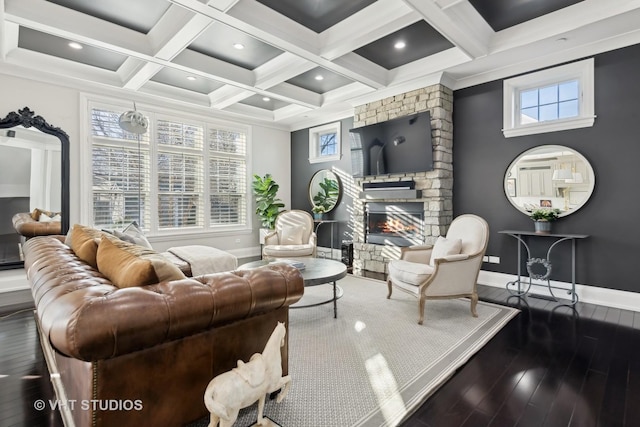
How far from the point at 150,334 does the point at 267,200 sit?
5.62 metres

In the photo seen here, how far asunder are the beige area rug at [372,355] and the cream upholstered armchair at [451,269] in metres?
0.26

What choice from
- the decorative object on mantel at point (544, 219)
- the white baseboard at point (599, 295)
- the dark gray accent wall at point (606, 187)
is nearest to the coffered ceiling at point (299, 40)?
the dark gray accent wall at point (606, 187)

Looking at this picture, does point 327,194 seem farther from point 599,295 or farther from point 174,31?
point 599,295

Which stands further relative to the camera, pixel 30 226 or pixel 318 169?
pixel 318 169

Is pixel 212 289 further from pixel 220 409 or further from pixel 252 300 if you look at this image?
pixel 220 409

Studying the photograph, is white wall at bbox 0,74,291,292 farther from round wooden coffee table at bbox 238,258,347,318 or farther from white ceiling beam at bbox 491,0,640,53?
white ceiling beam at bbox 491,0,640,53

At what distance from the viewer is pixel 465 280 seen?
3.35 metres

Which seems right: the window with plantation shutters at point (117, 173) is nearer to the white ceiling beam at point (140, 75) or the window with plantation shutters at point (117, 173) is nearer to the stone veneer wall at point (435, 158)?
the white ceiling beam at point (140, 75)

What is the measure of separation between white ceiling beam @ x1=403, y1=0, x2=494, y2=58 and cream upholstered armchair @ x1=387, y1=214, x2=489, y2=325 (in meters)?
2.02

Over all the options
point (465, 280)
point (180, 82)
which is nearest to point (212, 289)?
point (465, 280)

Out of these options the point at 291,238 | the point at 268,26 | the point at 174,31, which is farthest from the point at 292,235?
the point at 174,31

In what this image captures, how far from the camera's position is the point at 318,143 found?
7.20 meters

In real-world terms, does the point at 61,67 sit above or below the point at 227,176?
above

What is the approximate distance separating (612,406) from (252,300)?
2202 millimetres
